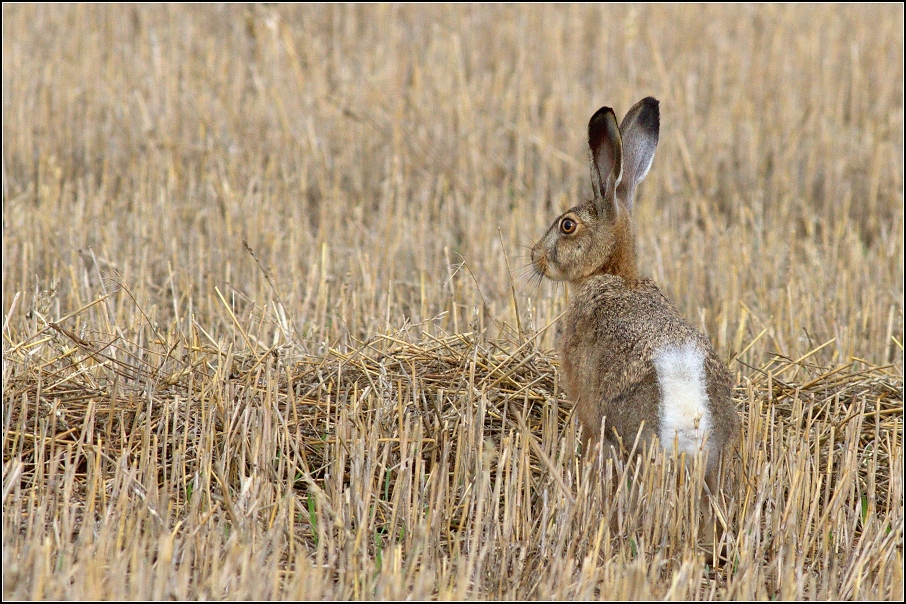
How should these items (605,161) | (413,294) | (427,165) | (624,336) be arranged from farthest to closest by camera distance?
1. (427,165)
2. (413,294)
3. (605,161)
4. (624,336)

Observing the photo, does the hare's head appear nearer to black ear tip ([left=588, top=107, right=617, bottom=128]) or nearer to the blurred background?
black ear tip ([left=588, top=107, right=617, bottom=128])

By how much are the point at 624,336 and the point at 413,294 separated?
2573 millimetres

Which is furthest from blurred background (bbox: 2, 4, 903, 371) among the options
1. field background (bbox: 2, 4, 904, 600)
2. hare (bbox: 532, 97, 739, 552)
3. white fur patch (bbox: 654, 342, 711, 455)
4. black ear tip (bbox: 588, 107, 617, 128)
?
white fur patch (bbox: 654, 342, 711, 455)

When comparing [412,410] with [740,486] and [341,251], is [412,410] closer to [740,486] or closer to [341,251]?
[740,486]

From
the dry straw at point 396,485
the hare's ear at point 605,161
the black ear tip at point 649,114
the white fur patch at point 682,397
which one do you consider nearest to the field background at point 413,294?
the dry straw at point 396,485

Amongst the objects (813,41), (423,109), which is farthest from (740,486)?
(813,41)

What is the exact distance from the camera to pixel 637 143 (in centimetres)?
443

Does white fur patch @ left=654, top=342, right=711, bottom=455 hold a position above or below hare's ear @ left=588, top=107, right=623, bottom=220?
below

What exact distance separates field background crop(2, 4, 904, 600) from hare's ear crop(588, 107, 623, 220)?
800 millimetres

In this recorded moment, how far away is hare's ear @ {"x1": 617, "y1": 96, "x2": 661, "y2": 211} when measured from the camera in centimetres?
437

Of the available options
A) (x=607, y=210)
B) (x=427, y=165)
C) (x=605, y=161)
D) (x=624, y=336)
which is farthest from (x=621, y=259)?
(x=427, y=165)

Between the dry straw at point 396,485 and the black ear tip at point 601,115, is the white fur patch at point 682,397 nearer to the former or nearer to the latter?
the dry straw at point 396,485

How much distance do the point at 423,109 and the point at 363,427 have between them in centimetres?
546

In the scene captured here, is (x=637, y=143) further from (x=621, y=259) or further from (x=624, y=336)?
(x=624, y=336)
